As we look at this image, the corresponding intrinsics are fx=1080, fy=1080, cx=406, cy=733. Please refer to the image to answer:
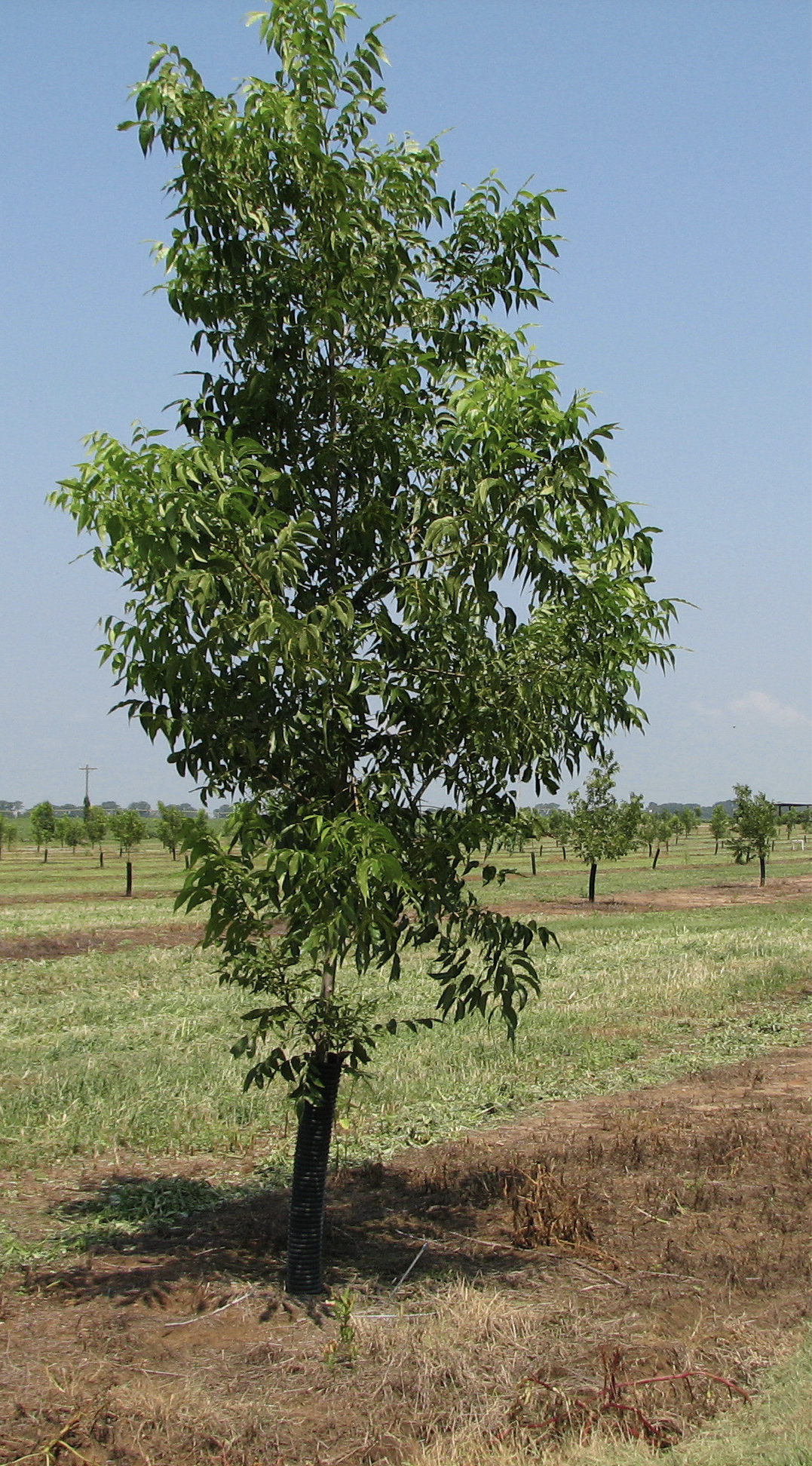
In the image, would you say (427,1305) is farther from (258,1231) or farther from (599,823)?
(599,823)

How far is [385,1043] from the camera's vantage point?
14.8 metres

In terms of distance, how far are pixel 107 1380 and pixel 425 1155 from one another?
4.88 m

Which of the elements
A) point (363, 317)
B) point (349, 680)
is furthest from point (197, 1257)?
→ point (363, 317)

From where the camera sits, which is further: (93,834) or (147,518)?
(93,834)

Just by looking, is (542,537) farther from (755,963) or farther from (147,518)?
(755,963)

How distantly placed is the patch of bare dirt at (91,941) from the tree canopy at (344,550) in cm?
2237

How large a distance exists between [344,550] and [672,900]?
43785 millimetres

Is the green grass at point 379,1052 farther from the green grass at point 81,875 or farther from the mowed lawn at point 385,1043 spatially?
the green grass at point 81,875

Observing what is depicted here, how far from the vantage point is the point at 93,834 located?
276 feet

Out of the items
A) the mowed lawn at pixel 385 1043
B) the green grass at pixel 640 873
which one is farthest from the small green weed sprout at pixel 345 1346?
the green grass at pixel 640 873

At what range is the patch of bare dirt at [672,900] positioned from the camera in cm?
4274

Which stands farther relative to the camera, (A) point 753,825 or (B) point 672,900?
(A) point 753,825

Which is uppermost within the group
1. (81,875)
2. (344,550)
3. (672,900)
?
(344,550)

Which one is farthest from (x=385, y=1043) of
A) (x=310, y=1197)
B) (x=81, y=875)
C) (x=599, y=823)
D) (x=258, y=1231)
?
(x=81, y=875)
